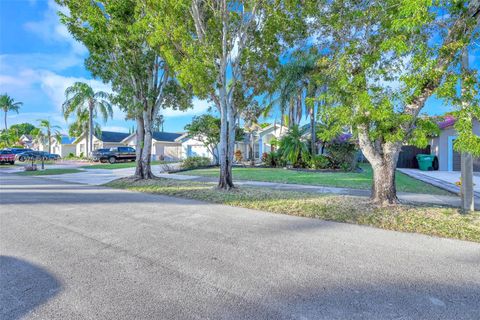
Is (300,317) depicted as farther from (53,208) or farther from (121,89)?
(121,89)

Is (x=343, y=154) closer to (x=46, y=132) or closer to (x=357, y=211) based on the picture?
(x=357, y=211)

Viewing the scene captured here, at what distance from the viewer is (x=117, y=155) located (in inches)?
1128

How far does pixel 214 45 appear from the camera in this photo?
8078mm

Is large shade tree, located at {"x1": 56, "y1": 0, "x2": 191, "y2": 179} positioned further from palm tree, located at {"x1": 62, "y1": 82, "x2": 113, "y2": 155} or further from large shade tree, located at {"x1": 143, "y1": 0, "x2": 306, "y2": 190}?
palm tree, located at {"x1": 62, "y1": 82, "x2": 113, "y2": 155}

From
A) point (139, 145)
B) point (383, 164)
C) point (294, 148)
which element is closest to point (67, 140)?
point (139, 145)

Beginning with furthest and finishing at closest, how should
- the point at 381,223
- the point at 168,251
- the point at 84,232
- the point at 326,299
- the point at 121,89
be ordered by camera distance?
the point at 121,89 → the point at 381,223 → the point at 84,232 → the point at 168,251 → the point at 326,299

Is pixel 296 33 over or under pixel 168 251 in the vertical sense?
over

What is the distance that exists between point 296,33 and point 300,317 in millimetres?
8413

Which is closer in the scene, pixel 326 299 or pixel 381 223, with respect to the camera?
pixel 326 299

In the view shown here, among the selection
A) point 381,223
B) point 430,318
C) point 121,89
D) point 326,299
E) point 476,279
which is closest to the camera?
point 430,318

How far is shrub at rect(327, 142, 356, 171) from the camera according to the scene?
1535cm

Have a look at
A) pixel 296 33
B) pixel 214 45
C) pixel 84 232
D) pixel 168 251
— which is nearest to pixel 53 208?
pixel 84 232

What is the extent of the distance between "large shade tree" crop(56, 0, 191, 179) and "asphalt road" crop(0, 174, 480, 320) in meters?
6.84

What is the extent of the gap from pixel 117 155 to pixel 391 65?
28.7 meters
